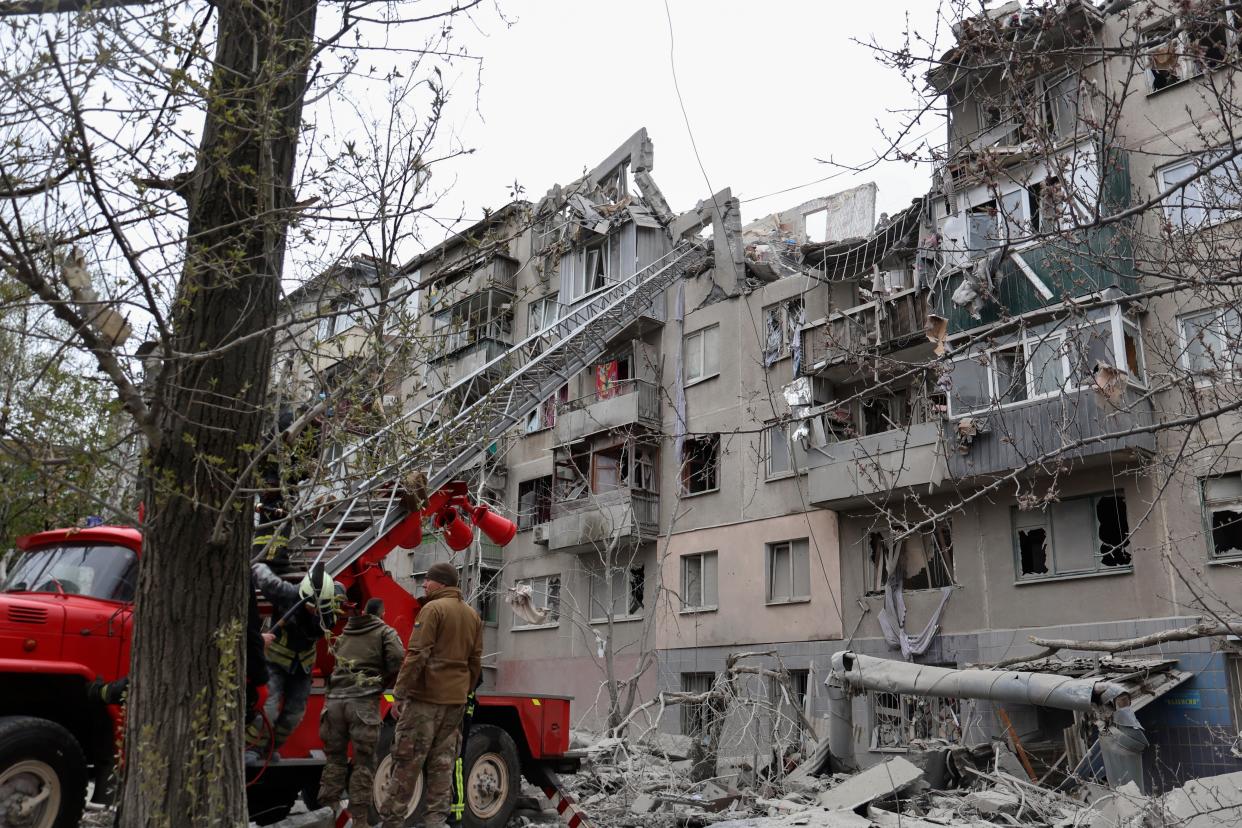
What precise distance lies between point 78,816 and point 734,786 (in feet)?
26.9

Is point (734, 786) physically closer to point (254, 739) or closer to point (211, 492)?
point (254, 739)

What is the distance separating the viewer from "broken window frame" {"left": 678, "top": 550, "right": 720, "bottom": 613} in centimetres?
2514

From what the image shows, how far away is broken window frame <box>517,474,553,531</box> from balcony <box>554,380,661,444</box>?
221cm

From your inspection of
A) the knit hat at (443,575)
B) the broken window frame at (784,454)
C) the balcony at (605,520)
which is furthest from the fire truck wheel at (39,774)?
the balcony at (605,520)

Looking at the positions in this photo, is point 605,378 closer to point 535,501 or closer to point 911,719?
point 535,501

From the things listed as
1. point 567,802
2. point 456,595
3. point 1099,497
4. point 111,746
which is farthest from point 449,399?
point 1099,497

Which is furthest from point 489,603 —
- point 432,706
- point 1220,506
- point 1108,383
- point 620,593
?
point 1108,383

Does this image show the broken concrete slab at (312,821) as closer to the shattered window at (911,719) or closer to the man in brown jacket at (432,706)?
the man in brown jacket at (432,706)

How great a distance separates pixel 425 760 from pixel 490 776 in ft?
5.77

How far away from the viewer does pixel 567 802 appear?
9.97 meters

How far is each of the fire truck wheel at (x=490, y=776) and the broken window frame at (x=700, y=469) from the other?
15.8 m

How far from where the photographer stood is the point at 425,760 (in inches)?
324

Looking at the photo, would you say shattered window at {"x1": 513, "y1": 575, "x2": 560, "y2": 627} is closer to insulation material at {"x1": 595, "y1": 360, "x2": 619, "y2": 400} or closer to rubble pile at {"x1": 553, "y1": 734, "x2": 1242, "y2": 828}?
insulation material at {"x1": 595, "y1": 360, "x2": 619, "y2": 400}

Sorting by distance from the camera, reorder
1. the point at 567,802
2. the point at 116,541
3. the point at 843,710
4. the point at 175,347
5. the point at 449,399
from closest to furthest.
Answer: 1. the point at 175,347
2. the point at 116,541
3. the point at 567,802
4. the point at 449,399
5. the point at 843,710
